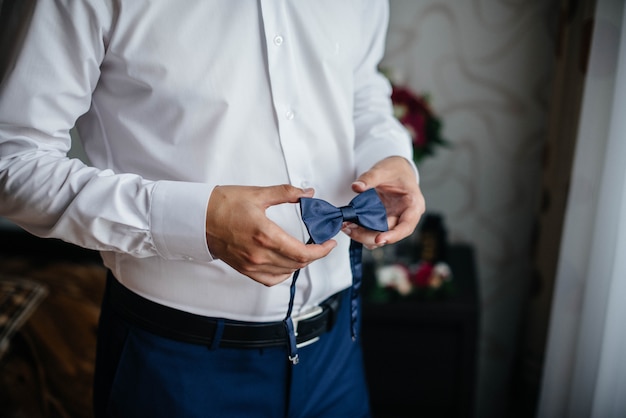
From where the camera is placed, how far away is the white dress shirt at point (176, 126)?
765 mm

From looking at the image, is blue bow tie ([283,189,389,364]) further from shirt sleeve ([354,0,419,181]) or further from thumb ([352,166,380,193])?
shirt sleeve ([354,0,419,181])

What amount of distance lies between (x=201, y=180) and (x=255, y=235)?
0.18m

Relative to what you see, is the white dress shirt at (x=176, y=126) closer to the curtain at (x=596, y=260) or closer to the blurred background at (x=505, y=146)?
the curtain at (x=596, y=260)

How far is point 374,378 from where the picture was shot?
1.76 metres

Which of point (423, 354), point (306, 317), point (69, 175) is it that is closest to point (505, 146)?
point (423, 354)

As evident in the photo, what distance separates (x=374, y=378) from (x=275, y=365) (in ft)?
3.02

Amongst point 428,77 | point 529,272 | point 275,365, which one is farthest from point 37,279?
point 529,272

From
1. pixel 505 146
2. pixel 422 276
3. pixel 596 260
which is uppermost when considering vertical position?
pixel 505 146

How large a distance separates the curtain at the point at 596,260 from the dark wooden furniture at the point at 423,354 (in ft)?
1.14

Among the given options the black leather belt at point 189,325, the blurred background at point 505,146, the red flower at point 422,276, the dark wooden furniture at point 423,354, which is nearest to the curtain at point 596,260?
the blurred background at point 505,146

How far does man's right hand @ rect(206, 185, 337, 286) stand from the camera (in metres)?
0.73

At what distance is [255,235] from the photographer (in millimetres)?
730

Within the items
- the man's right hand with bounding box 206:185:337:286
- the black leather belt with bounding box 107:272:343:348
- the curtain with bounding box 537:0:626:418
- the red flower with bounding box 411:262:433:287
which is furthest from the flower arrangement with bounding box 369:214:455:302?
the man's right hand with bounding box 206:185:337:286

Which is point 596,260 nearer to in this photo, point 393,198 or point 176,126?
point 393,198
